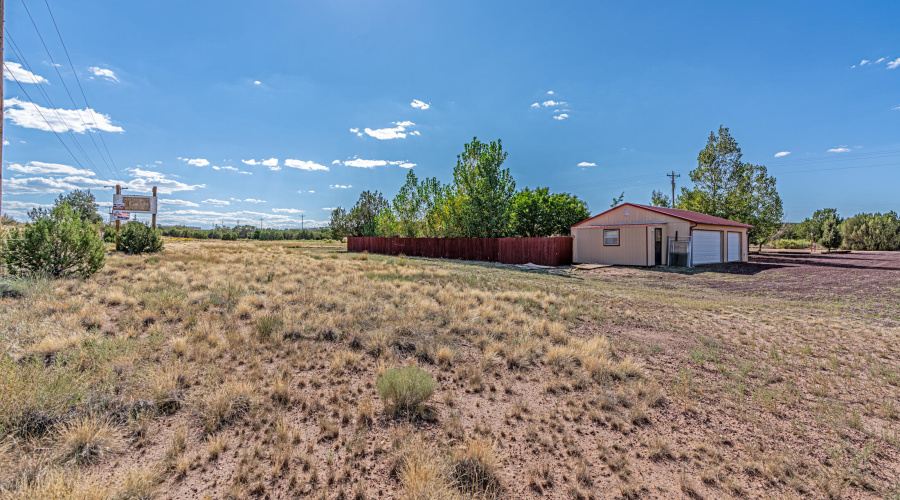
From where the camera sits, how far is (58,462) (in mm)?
2752

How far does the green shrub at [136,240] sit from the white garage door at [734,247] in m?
Result: 38.8

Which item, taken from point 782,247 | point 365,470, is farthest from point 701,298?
point 782,247

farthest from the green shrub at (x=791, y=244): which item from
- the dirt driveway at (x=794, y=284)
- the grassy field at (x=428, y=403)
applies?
the grassy field at (x=428, y=403)

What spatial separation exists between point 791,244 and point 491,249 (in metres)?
49.3

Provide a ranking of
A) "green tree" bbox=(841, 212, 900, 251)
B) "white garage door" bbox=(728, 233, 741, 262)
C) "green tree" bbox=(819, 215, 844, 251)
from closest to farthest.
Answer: "white garage door" bbox=(728, 233, 741, 262), "green tree" bbox=(841, 212, 900, 251), "green tree" bbox=(819, 215, 844, 251)

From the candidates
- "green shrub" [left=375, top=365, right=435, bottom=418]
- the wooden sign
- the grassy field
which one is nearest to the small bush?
the grassy field

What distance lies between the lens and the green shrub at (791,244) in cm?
4912

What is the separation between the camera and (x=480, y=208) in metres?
30.5

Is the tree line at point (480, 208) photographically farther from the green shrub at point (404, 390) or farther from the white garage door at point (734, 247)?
the green shrub at point (404, 390)

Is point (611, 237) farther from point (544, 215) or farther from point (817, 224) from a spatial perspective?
point (817, 224)

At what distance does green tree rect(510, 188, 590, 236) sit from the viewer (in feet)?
116

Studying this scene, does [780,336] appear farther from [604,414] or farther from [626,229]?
[626,229]

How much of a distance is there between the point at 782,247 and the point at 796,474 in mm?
66025

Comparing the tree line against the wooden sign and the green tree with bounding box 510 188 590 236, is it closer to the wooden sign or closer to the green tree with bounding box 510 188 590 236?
the green tree with bounding box 510 188 590 236
